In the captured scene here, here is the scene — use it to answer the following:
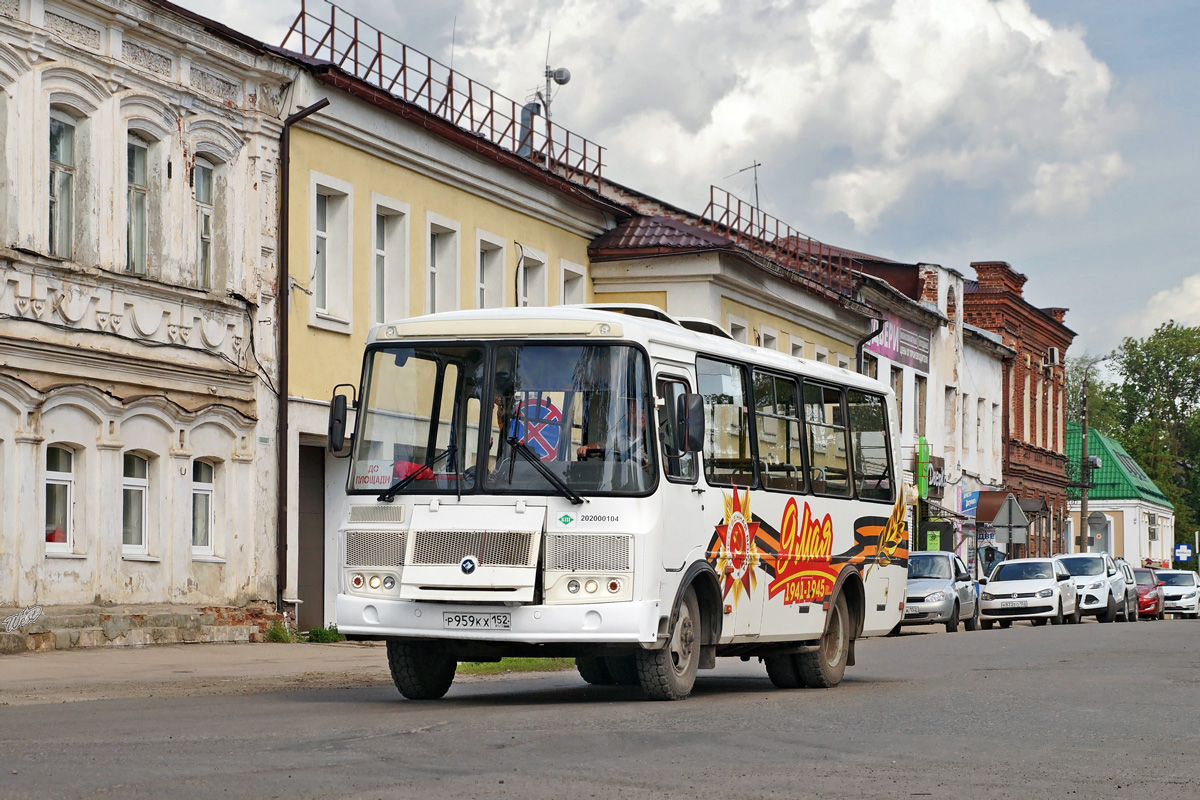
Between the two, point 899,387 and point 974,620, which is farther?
point 899,387

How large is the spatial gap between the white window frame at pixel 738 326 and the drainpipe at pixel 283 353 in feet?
49.2

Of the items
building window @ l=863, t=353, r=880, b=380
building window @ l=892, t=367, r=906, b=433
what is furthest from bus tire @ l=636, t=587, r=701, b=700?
building window @ l=892, t=367, r=906, b=433

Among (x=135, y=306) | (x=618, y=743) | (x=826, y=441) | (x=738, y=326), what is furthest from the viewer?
(x=738, y=326)

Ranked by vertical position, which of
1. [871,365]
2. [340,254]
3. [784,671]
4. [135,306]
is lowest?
[784,671]

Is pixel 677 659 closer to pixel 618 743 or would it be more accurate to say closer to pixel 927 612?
pixel 618 743

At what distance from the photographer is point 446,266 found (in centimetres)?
2977

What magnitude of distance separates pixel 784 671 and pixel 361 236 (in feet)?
40.9

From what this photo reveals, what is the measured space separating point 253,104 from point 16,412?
6.22 m

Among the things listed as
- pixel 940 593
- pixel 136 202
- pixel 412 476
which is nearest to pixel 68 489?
pixel 136 202

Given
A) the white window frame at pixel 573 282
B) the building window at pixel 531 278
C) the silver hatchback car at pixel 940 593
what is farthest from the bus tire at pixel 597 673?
the silver hatchback car at pixel 940 593

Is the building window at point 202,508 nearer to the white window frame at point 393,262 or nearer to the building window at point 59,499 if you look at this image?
the building window at point 59,499

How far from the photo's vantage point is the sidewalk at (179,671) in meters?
15.3

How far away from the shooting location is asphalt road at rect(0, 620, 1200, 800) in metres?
8.67

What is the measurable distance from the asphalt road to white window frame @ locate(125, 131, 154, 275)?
8134mm
